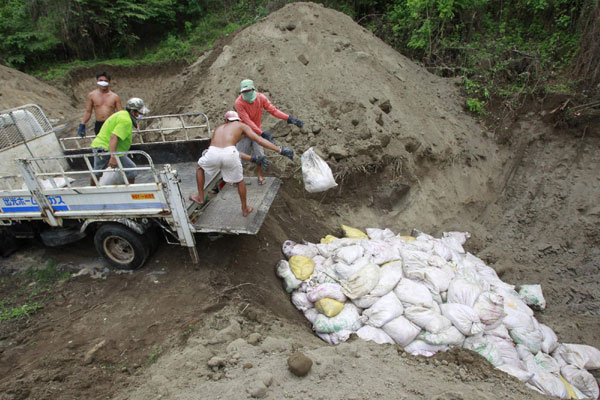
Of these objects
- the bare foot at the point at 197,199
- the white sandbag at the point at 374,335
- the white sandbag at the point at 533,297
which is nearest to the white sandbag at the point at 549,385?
the white sandbag at the point at 533,297

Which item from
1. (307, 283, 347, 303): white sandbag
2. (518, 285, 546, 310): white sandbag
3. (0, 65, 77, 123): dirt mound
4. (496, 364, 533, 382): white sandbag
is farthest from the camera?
(0, 65, 77, 123): dirt mound

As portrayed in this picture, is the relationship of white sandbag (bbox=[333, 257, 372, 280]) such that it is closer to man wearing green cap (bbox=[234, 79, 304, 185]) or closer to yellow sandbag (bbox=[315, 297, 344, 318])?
yellow sandbag (bbox=[315, 297, 344, 318])

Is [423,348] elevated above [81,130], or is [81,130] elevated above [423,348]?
[81,130]

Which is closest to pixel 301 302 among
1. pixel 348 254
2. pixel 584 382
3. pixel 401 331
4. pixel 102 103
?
pixel 348 254

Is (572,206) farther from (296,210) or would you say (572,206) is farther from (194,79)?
(194,79)

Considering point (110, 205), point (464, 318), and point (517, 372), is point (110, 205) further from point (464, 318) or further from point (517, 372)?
point (517, 372)

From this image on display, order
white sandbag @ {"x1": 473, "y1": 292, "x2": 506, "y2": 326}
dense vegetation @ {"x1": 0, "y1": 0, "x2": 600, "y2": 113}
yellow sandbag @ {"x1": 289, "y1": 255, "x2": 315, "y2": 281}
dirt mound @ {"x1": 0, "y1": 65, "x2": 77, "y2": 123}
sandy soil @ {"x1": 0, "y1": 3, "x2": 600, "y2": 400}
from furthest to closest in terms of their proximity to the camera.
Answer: dirt mound @ {"x1": 0, "y1": 65, "x2": 77, "y2": 123} < dense vegetation @ {"x1": 0, "y1": 0, "x2": 600, "y2": 113} < yellow sandbag @ {"x1": 289, "y1": 255, "x2": 315, "y2": 281} < white sandbag @ {"x1": 473, "y1": 292, "x2": 506, "y2": 326} < sandy soil @ {"x1": 0, "y1": 3, "x2": 600, "y2": 400}

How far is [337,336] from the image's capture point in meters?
3.69

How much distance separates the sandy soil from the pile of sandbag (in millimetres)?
269

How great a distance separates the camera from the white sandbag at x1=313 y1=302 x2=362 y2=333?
3.72 meters

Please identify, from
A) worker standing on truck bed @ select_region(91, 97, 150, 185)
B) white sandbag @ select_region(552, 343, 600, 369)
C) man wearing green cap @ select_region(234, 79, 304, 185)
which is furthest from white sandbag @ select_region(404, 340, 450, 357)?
worker standing on truck bed @ select_region(91, 97, 150, 185)

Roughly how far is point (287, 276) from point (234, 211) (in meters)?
1.02

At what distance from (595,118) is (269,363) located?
7793 mm

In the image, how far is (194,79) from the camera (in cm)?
846
